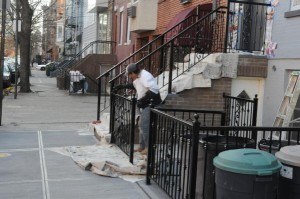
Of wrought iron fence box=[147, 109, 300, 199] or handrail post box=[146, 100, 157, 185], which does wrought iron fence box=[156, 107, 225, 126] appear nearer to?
handrail post box=[146, 100, 157, 185]

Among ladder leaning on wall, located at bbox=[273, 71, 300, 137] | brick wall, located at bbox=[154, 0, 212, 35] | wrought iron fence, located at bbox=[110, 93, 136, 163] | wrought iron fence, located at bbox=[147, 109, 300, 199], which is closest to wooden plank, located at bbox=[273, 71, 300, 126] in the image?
ladder leaning on wall, located at bbox=[273, 71, 300, 137]

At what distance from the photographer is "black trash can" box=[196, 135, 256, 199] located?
4277 mm

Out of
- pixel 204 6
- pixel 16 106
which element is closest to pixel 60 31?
pixel 16 106

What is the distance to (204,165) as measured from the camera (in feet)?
14.1

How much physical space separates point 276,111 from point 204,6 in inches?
167

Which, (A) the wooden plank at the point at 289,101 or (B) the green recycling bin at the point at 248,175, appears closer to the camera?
(B) the green recycling bin at the point at 248,175

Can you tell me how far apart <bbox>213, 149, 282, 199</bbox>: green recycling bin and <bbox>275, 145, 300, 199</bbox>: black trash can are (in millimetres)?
77

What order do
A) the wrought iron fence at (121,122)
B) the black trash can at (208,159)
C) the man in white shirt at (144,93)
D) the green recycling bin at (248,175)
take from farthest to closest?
the wrought iron fence at (121,122) < the man in white shirt at (144,93) < the black trash can at (208,159) < the green recycling bin at (248,175)

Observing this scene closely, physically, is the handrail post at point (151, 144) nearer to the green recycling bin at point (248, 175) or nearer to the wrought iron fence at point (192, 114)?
the wrought iron fence at point (192, 114)

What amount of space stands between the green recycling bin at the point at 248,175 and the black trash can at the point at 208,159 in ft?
1.95

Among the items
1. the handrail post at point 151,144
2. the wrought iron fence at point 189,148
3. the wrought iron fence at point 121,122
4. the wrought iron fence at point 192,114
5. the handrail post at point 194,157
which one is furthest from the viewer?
the wrought iron fence at point 121,122

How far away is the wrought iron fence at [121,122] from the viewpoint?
7.14 metres


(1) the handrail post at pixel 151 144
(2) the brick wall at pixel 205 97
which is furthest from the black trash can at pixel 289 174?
(2) the brick wall at pixel 205 97

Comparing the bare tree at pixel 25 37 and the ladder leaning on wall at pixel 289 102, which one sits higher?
the bare tree at pixel 25 37
